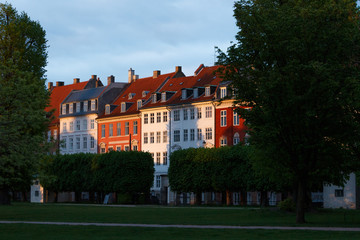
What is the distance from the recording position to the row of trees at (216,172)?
80.4 m

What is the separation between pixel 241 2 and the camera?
141 ft

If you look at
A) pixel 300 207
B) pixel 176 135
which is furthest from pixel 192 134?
pixel 300 207

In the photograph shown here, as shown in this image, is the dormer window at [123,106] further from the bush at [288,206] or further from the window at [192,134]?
the bush at [288,206]

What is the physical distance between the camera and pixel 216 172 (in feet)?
277

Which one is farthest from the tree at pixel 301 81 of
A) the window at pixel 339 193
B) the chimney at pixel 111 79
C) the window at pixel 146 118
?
the chimney at pixel 111 79

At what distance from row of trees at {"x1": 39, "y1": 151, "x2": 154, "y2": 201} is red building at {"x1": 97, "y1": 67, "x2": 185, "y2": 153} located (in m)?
10.8

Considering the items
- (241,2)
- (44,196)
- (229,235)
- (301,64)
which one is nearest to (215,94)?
(44,196)

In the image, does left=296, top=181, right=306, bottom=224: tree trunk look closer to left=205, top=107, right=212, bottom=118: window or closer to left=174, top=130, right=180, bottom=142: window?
left=205, top=107, right=212, bottom=118: window

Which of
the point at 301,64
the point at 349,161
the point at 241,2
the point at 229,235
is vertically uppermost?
the point at 241,2

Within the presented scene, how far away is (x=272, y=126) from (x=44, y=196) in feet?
256

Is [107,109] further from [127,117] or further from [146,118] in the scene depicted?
[146,118]

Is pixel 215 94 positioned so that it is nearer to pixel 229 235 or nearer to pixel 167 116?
pixel 167 116

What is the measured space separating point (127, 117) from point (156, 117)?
22.2ft

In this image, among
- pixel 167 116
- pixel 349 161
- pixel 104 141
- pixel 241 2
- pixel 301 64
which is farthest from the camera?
pixel 104 141
